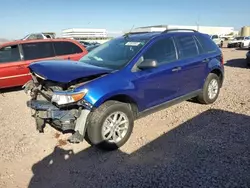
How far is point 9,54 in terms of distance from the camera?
783cm

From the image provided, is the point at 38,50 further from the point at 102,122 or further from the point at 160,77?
the point at 102,122

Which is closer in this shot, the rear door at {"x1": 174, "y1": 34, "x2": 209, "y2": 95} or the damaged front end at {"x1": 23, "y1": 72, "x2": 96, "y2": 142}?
the damaged front end at {"x1": 23, "y1": 72, "x2": 96, "y2": 142}

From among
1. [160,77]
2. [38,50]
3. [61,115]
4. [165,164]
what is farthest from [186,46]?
[38,50]

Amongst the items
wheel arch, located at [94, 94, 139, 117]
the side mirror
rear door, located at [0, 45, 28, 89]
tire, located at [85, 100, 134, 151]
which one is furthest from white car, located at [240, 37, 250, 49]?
tire, located at [85, 100, 134, 151]

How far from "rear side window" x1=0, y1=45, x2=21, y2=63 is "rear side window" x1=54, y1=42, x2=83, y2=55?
129 centimetres

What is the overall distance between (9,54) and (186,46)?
5622 mm

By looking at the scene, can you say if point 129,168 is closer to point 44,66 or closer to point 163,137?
point 163,137

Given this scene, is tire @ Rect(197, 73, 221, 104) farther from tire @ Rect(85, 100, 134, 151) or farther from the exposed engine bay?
the exposed engine bay

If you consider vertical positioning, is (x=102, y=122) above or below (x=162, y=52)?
below

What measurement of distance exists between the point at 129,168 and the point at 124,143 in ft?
2.40

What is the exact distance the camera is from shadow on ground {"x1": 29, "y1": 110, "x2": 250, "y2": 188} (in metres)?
3.07

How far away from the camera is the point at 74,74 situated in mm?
3547

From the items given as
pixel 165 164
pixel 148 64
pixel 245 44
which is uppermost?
pixel 148 64

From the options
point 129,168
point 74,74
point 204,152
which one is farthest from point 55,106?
point 204,152
